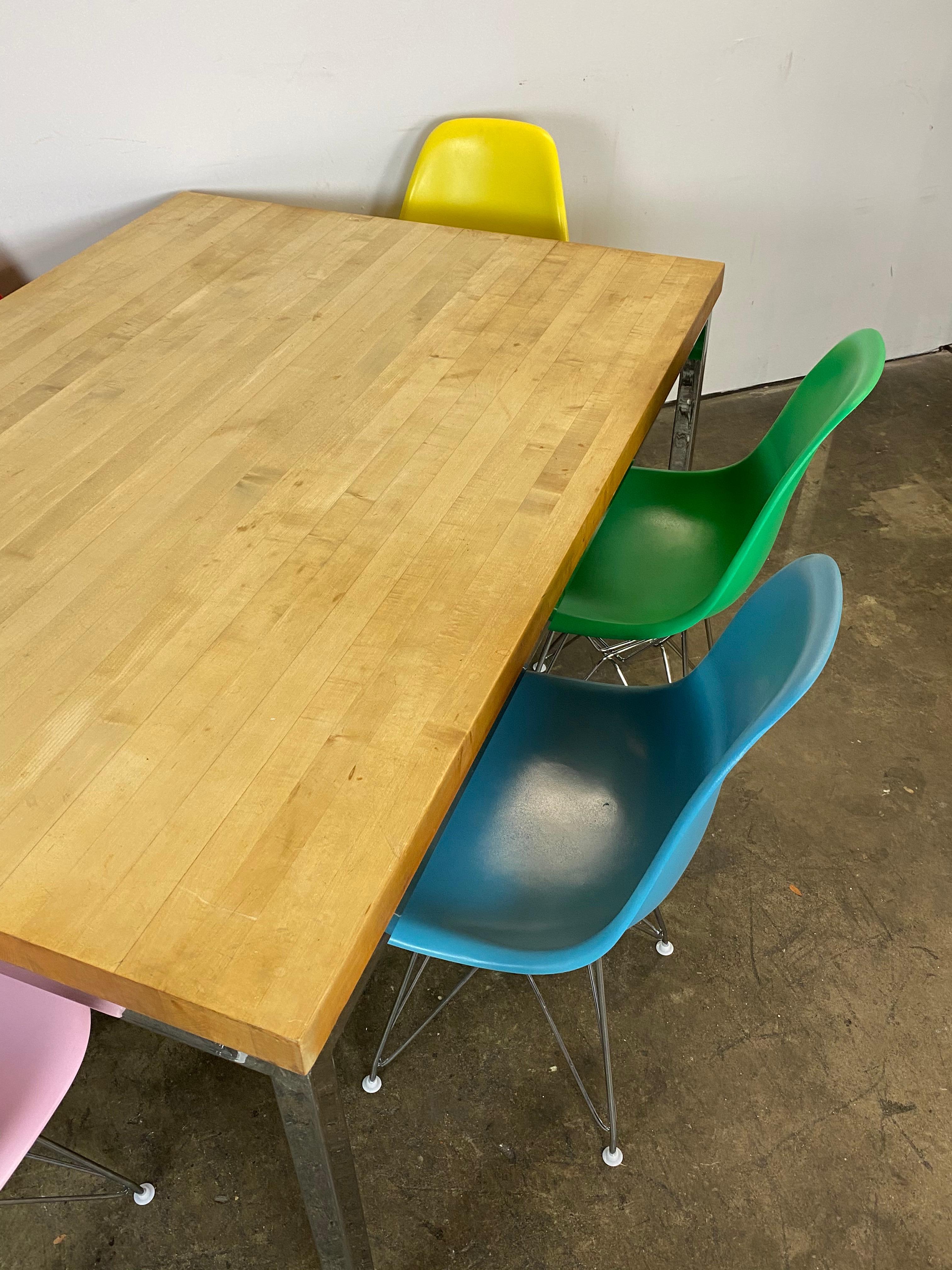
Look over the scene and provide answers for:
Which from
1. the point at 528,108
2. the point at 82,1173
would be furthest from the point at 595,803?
the point at 528,108

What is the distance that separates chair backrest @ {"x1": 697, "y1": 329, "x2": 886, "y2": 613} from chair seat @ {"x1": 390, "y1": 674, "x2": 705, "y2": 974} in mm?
273

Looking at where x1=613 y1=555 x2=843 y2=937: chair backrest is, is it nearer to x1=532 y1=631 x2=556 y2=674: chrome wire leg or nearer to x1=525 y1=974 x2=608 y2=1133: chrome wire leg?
x1=525 y1=974 x2=608 y2=1133: chrome wire leg

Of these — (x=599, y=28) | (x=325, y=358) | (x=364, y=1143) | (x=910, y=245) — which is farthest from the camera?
(x=910, y=245)

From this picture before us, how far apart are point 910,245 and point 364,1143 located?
3.11m

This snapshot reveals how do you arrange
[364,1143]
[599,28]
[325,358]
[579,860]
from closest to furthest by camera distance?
[579,860] → [364,1143] → [325,358] → [599,28]

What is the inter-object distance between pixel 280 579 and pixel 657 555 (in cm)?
88

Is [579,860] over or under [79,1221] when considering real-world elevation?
over

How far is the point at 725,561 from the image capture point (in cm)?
189

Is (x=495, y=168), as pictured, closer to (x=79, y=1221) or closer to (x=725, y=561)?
(x=725, y=561)

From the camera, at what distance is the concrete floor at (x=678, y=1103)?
58.0 inches

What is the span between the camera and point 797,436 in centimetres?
173

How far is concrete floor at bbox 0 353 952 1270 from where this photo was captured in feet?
4.83

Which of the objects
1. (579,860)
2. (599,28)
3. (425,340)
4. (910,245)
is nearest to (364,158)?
(599,28)

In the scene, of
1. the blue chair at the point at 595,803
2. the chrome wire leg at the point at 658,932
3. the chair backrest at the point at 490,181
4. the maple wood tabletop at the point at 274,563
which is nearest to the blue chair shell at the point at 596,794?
the blue chair at the point at 595,803
